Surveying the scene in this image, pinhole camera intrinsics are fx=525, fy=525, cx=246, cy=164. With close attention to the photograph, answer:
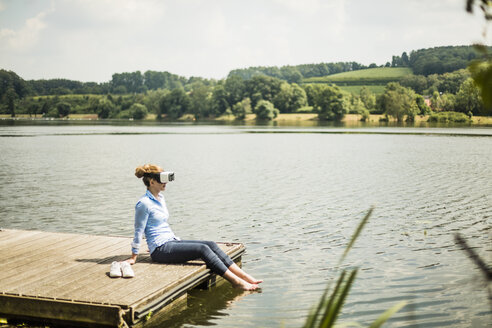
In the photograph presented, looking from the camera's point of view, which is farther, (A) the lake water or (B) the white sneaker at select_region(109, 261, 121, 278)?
(A) the lake water

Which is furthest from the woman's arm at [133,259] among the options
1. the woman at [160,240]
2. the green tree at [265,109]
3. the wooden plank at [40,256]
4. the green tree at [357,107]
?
the green tree at [265,109]

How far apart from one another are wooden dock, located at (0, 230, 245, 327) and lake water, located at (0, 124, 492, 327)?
24.2 inches

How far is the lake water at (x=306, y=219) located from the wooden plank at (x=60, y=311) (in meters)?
1.32

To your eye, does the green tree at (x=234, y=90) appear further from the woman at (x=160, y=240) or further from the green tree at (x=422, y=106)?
the woman at (x=160, y=240)

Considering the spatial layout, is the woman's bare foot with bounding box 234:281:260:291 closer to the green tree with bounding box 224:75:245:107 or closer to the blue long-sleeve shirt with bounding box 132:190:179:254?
the blue long-sleeve shirt with bounding box 132:190:179:254

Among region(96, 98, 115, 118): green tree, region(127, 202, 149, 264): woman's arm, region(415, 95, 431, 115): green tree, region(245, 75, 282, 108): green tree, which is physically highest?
region(245, 75, 282, 108): green tree

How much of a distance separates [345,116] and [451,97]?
93.7ft

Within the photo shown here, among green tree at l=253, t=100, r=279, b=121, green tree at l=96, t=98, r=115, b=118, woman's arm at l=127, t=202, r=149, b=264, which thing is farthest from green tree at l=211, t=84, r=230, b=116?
woman's arm at l=127, t=202, r=149, b=264

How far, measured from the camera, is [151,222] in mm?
8547

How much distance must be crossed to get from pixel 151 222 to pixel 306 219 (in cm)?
795

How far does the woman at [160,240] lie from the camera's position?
27.6 feet

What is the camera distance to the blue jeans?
853 centimetres

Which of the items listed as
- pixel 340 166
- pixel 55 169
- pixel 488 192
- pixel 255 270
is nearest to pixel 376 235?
pixel 255 270

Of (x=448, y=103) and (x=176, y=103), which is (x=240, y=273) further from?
(x=176, y=103)
